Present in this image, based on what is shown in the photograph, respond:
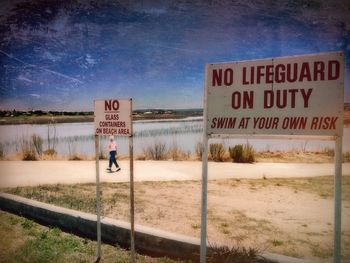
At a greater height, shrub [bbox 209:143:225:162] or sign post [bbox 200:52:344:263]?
sign post [bbox 200:52:344:263]

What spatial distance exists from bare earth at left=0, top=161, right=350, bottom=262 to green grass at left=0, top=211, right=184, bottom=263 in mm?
986

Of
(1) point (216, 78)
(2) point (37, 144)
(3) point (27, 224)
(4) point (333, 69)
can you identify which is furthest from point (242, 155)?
(4) point (333, 69)

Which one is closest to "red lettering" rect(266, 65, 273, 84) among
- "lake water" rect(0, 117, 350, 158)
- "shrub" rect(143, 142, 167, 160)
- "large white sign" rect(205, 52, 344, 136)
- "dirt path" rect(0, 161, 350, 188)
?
"large white sign" rect(205, 52, 344, 136)

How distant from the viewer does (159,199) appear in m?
7.82

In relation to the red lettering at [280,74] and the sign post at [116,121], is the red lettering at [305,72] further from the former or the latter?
the sign post at [116,121]

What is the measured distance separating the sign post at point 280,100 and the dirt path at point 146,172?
6504mm

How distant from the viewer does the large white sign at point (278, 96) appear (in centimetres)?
353

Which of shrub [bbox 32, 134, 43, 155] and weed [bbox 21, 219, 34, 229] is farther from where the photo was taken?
shrub [bbox 32, 134, 43, 155]

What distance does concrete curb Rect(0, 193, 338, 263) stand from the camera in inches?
188

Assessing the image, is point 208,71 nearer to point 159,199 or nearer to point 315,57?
point 315,57

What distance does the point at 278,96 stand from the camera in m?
3.82

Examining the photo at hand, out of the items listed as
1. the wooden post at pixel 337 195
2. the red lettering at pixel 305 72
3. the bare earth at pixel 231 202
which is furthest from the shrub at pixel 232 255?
the red lettering at pixel 305 72

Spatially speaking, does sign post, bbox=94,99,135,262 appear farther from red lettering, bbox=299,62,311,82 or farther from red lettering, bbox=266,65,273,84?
red lettering, bbox=299,62,311,82

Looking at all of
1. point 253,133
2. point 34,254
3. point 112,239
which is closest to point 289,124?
point 253,133
